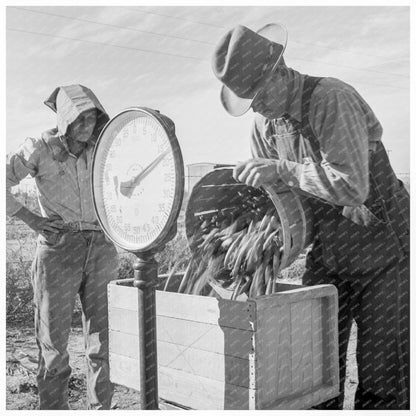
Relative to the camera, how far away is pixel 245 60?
8.66ft

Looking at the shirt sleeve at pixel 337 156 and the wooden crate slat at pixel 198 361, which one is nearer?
the wooden crate slat at pixel 198 361

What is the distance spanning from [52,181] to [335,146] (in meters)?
1.80

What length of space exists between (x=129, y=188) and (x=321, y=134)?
0.84m

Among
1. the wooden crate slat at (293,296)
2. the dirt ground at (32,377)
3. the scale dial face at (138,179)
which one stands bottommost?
the dirt ground at (32,377)

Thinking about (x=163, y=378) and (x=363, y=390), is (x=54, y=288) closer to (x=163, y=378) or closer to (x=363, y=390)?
(x=163, y=378)

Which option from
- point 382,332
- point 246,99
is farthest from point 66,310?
point 382,332

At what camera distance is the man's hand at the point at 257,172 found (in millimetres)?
2555

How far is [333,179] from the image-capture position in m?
2.52

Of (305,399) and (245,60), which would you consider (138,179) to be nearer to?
(245,60)

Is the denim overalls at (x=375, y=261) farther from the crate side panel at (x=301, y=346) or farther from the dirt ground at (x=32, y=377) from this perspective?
the dirt ground at (x=32, y=377)

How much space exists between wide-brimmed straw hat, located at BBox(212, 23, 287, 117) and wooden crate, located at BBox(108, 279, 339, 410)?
0.90m

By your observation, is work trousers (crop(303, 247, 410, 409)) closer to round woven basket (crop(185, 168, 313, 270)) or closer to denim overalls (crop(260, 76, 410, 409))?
denim overalls (crop(260, 76, 410, 409))

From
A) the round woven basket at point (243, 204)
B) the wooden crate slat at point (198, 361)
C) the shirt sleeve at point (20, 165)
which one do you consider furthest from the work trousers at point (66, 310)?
the round woven basket at point (243, 204)

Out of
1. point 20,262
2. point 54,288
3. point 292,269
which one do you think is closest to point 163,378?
point 54,288
